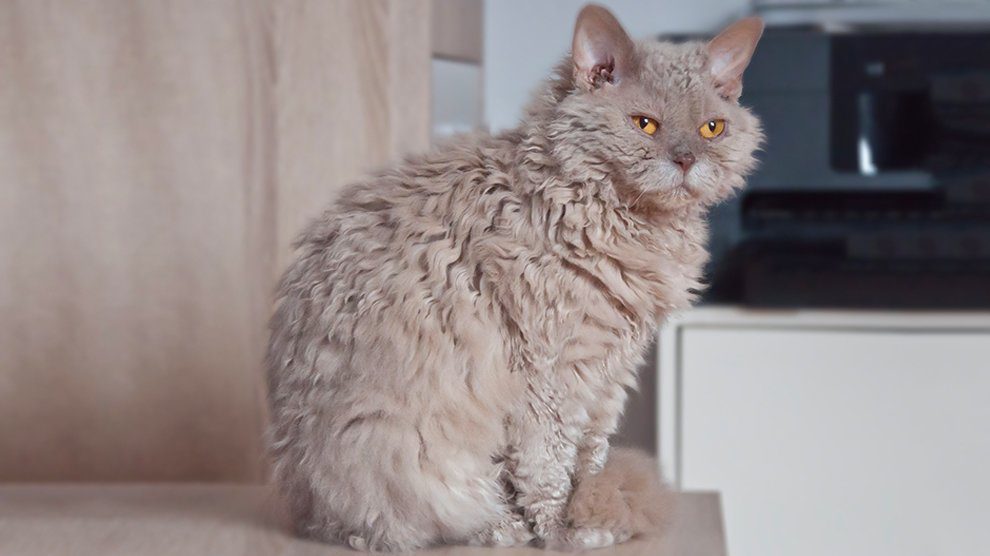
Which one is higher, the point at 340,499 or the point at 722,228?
the point at 722,228

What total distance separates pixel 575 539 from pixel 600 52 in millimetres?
417

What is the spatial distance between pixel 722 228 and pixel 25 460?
44.3 inches

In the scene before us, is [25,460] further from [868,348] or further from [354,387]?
[868,348]

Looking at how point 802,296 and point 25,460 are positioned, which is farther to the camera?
point 802,296

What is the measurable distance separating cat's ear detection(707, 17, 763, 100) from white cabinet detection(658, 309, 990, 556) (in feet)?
2.78

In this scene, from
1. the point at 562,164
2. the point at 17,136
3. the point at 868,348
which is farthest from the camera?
the point at 868,348

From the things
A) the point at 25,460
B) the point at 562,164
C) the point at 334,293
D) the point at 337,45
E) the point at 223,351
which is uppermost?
the point at 337,45

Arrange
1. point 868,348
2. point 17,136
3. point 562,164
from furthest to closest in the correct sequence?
point 868,348 → point 17,136 → point 562,164

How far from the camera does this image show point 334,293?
948mm

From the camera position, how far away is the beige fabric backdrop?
1588mm

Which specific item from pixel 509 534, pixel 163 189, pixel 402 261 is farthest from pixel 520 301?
pixel 163 189

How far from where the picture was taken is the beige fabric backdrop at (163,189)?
159 cm

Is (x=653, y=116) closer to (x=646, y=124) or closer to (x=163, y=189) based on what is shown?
(x=646, y=124)

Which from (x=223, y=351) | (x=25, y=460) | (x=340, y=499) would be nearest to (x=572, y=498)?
(x=340, y=499)
